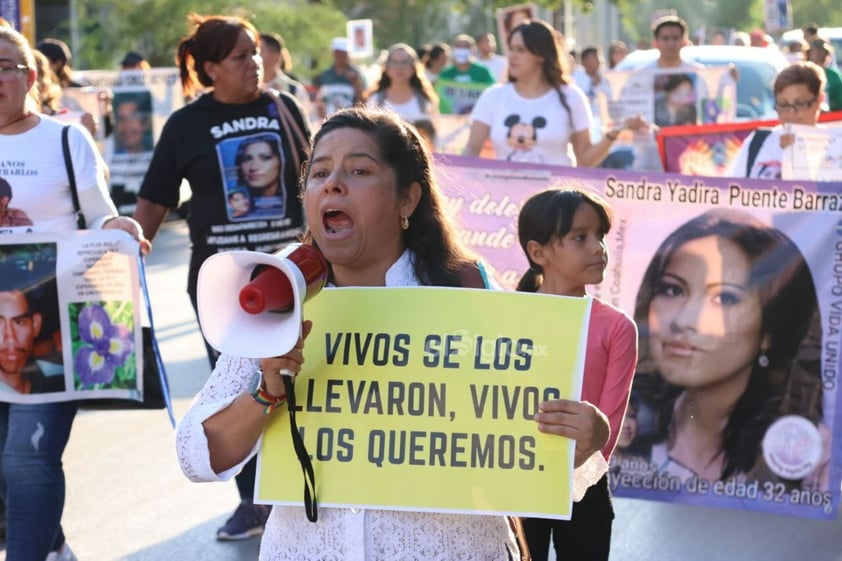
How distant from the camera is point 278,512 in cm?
286

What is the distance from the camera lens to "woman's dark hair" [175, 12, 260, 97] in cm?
581

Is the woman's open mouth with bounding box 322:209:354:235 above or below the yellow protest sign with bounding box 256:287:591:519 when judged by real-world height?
above

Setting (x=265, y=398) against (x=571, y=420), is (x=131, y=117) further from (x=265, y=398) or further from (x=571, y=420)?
(x=571, y=420)

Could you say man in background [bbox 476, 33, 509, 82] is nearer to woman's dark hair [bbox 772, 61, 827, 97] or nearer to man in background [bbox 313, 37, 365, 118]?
man in background [bbox 313, 37, 365, 118]

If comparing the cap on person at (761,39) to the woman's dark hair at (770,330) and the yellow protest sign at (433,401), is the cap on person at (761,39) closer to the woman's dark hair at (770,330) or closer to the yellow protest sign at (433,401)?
the woman's dark hair at (770,330)

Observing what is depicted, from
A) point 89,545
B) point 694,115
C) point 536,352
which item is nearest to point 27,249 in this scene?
point 89,545

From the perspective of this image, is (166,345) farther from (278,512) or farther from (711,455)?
(278,512)

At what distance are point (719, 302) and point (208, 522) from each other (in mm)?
2271

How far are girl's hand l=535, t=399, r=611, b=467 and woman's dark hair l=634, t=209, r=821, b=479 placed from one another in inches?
130

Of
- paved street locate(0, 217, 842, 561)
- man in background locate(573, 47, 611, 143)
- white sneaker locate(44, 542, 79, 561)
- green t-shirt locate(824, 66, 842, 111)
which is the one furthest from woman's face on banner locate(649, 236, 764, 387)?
man in background locate(573, 47, 611, 143)

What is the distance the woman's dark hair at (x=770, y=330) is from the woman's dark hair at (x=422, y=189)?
2957mm

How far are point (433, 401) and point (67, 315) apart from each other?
2428 mm

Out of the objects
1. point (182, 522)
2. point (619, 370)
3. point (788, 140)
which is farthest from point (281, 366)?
point (788, 140)

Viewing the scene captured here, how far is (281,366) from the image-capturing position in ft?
8.77
